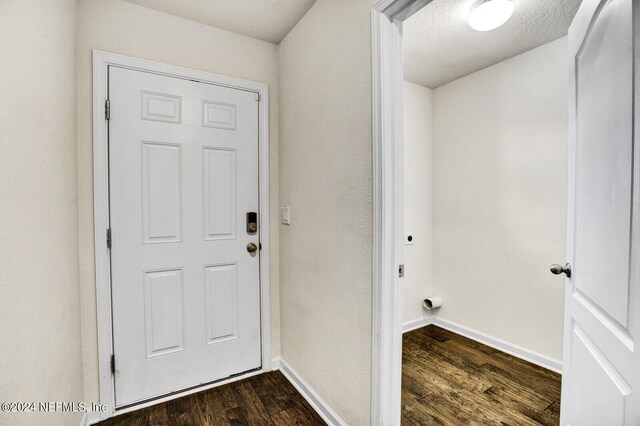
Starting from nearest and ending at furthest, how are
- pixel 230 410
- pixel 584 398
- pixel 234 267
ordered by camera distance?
pixel 584 398, pixel 230 410, pixel 234 267

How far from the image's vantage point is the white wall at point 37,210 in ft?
2.76

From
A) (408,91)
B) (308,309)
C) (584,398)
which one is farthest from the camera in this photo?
(408,91)

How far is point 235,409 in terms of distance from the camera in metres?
1.80

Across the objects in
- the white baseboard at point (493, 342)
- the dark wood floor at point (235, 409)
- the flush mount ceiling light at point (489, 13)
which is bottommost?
the dark wood floor at point (235, 409)

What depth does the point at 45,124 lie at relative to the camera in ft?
3.78

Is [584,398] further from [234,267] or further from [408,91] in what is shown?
[408,91]

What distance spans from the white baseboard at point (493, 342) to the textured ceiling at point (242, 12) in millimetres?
2770

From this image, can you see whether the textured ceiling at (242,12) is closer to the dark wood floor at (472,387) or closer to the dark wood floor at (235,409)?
the dark wood floor at (235,409)

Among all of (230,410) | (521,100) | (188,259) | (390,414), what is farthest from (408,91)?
(230,410)

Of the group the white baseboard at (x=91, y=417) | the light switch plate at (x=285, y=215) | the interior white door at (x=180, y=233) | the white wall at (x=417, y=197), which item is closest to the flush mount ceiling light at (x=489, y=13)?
the white wall at (x=417, y=197)

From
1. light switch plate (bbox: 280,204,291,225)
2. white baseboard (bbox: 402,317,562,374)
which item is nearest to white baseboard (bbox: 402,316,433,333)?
white baseboard (bbox: 402,317,562,374)

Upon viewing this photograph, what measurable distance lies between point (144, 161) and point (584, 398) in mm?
2334

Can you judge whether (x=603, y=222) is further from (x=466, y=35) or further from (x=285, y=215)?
(x=466, y=35)

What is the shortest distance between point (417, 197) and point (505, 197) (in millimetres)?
766
